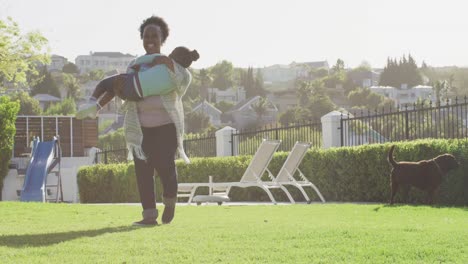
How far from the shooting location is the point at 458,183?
12.3 meters

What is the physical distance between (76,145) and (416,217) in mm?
28321

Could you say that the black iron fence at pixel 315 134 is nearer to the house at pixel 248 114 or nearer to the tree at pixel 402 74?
the house at pixel 248 114

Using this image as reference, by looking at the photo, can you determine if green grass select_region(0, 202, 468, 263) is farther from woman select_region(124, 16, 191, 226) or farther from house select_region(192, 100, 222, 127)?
house select_region(192, 100, 222, 127)

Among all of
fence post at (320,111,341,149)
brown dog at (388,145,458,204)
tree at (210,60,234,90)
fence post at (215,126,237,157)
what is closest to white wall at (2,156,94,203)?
fence post at (215,126,237,157)

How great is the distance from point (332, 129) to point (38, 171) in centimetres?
1060

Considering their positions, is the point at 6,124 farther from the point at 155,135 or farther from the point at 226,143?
the point at 155,135

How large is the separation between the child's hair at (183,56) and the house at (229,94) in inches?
6396

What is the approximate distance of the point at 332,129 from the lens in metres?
17.6

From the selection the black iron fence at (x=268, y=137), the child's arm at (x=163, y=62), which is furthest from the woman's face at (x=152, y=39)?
the black iron fence at (x=268, y=137)

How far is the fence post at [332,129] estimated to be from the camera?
17562 millimetres

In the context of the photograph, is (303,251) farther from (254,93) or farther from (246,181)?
(254,93)

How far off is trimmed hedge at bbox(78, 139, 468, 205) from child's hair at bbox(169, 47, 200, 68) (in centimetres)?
572

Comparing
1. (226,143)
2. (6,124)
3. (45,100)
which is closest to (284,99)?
(45,100)

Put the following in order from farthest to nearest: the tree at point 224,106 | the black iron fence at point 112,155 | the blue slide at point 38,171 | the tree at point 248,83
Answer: the tree at point 248,83 → the tree at point 224,106 → the black iron fence at point 112,155 → the blue slide at point 38,171
